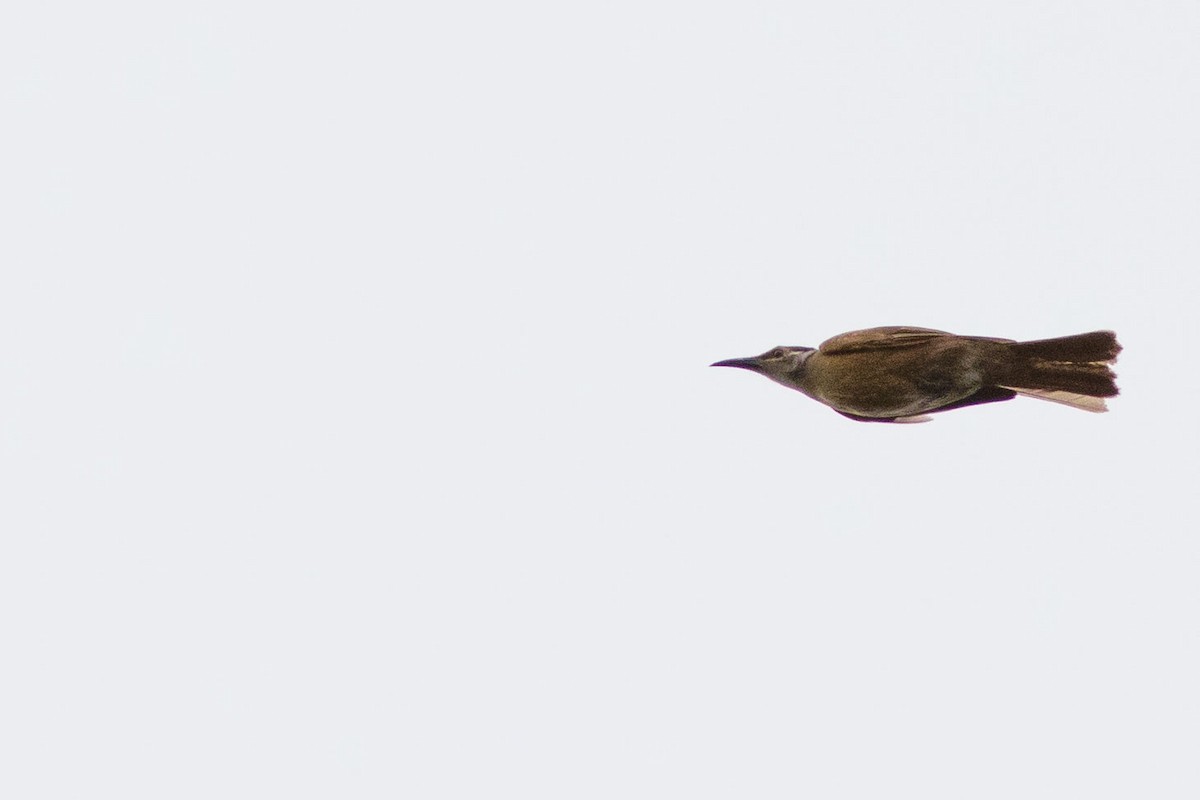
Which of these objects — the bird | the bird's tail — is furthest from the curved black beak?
the bird's tail

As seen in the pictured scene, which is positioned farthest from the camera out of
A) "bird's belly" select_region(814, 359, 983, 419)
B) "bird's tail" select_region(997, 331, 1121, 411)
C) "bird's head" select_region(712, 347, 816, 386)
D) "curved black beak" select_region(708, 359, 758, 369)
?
"curved black beak" select_region(708, 359, 758, 369)

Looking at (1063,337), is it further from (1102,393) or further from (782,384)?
(782,384)

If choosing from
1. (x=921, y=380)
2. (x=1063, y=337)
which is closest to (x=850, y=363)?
(x=921, y=380)

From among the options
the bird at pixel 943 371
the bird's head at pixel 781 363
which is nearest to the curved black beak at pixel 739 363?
the bird's head at pixel 781 363

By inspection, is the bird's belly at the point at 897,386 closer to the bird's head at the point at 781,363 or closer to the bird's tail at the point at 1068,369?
the bird's tail at the point at 1068,369

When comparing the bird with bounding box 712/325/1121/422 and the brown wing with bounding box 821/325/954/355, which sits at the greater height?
the brown wing with bounding box 821/325/954/355

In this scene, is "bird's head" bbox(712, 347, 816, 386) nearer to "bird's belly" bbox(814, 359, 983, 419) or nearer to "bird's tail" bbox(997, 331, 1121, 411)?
"bird's belly" bbox(814, 359, 983, 419)

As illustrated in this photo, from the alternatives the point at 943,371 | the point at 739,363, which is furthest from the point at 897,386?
the point at 739,363
